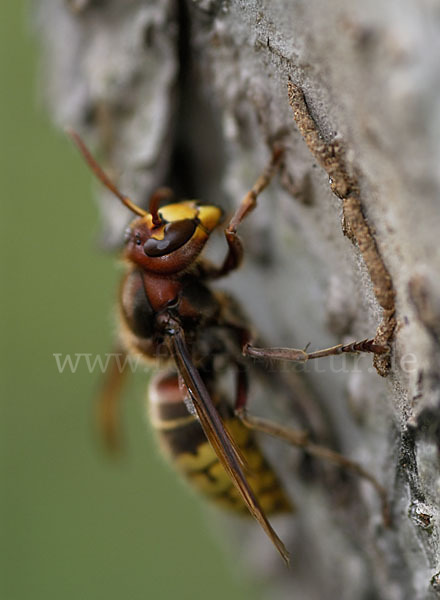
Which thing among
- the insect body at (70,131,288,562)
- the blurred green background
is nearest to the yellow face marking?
the insect body at (70,131,288,562)

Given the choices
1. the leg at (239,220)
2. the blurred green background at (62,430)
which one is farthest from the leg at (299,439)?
the blurred green background at (62,430)

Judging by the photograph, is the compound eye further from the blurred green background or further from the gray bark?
the blurred green background

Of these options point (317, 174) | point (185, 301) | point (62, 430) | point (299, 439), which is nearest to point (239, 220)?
point (185, 301)

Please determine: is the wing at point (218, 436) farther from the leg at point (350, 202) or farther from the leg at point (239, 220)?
the leg at point (350, 202)

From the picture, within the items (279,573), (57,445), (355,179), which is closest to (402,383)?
(355,179)

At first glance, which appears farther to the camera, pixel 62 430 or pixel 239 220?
pixel 62 430

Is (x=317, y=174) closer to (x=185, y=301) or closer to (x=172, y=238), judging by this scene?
(x=172, y=238)

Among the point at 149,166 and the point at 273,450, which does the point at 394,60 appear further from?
the point at 273,450
